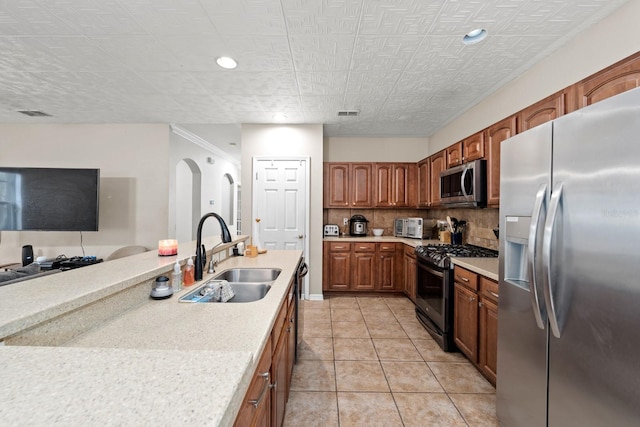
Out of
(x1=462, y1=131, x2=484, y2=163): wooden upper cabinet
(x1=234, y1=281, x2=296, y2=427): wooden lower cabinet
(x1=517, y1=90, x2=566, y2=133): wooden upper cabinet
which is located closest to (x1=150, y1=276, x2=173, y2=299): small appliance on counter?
(x1=234, y1=281, x2=296, y2=427): wooden lower cabinet

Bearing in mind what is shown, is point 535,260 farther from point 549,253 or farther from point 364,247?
point 364,247

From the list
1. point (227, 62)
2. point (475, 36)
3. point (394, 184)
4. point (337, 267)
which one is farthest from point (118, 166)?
point (475, 36)

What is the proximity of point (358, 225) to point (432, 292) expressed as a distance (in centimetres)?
192

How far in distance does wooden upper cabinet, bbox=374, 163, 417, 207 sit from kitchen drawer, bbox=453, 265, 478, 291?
2177 mm

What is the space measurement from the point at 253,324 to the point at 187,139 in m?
4.77

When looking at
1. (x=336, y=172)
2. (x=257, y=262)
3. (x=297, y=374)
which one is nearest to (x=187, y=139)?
(x=336, y=172)

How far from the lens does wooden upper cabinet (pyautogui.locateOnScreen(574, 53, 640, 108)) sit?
58.7 inches

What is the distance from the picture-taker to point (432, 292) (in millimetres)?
2879

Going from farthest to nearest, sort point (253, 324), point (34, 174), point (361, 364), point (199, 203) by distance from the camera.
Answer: point (199, 203) < point (34, 174) < point (361, 364) < point (253, 324)

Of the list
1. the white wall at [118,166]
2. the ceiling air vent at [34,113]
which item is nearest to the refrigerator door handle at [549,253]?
the white wall at [118,166]

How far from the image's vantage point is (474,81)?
272 cm

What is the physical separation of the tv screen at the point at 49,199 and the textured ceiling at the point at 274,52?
2.83ft

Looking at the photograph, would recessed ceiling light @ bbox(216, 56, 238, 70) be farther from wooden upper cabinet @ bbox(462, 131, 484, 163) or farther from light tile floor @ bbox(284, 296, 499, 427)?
light tile floor @ bbox(284, 296, 499, 427)

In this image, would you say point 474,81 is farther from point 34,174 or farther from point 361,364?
point 34,174
